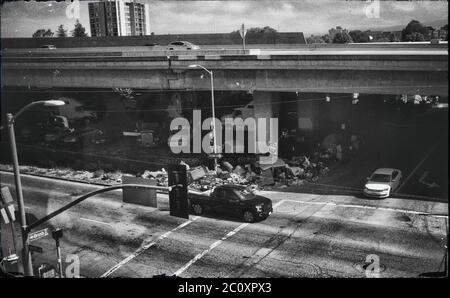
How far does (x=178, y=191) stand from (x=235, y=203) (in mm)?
8532

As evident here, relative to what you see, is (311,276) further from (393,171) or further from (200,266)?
(393,171)

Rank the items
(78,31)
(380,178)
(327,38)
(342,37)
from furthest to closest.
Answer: (327,38), (342,37), (78,31), (380,178)

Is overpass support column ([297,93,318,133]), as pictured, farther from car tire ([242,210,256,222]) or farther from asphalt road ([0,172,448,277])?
car tire ([242,210,256,222])

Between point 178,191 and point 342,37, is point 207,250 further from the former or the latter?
point 342,37

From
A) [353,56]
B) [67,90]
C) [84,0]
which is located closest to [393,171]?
[353,56]

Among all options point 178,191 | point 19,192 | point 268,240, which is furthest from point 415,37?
point 19,192

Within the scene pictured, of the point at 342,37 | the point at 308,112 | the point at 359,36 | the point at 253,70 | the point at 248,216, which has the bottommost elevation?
the point at 248,216

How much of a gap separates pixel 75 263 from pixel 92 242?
1.85m

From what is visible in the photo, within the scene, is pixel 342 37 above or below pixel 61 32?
below

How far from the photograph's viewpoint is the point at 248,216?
21.4 meters

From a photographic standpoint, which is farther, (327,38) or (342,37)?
(327,38)

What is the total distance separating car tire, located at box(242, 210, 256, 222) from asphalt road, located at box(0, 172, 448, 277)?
0.29m

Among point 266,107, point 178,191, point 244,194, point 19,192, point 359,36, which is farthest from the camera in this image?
point 359,36

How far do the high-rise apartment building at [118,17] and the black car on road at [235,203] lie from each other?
547 inches
